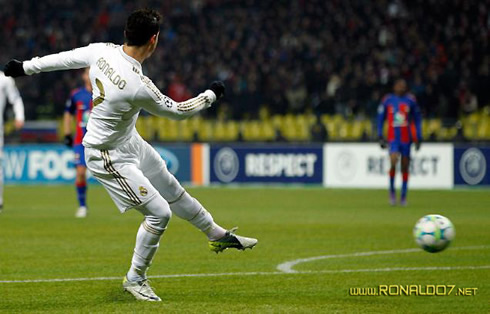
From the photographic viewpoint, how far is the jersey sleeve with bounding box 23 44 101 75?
294 inches

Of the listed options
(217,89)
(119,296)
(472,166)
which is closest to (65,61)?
(217,89)

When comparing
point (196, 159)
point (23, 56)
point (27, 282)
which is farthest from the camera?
point (23, 56)

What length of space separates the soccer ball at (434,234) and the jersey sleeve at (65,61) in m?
3.14

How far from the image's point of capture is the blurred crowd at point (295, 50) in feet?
90.2

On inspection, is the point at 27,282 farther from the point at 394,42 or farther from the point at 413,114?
the point at 394,42

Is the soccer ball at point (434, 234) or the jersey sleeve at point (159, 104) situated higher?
the jersey sleeve at point (159, 104)

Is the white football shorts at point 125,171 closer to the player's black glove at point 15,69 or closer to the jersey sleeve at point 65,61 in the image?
the jersey sleeve at point 65,61

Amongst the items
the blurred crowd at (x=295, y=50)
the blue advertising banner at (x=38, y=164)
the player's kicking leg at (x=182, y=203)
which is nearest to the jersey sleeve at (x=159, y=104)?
the player's kicking leg at (x=182, y=203)

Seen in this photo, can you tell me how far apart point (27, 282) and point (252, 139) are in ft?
61.0

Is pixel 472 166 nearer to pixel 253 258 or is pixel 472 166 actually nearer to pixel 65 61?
pixel 253 258

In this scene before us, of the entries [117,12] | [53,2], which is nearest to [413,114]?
[117,12]

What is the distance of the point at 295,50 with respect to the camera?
102ft

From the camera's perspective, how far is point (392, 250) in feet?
36.3

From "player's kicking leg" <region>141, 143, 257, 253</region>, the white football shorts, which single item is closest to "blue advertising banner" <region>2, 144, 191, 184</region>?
"player's kicking leg" <region>141, 143, 257, 253</region>
